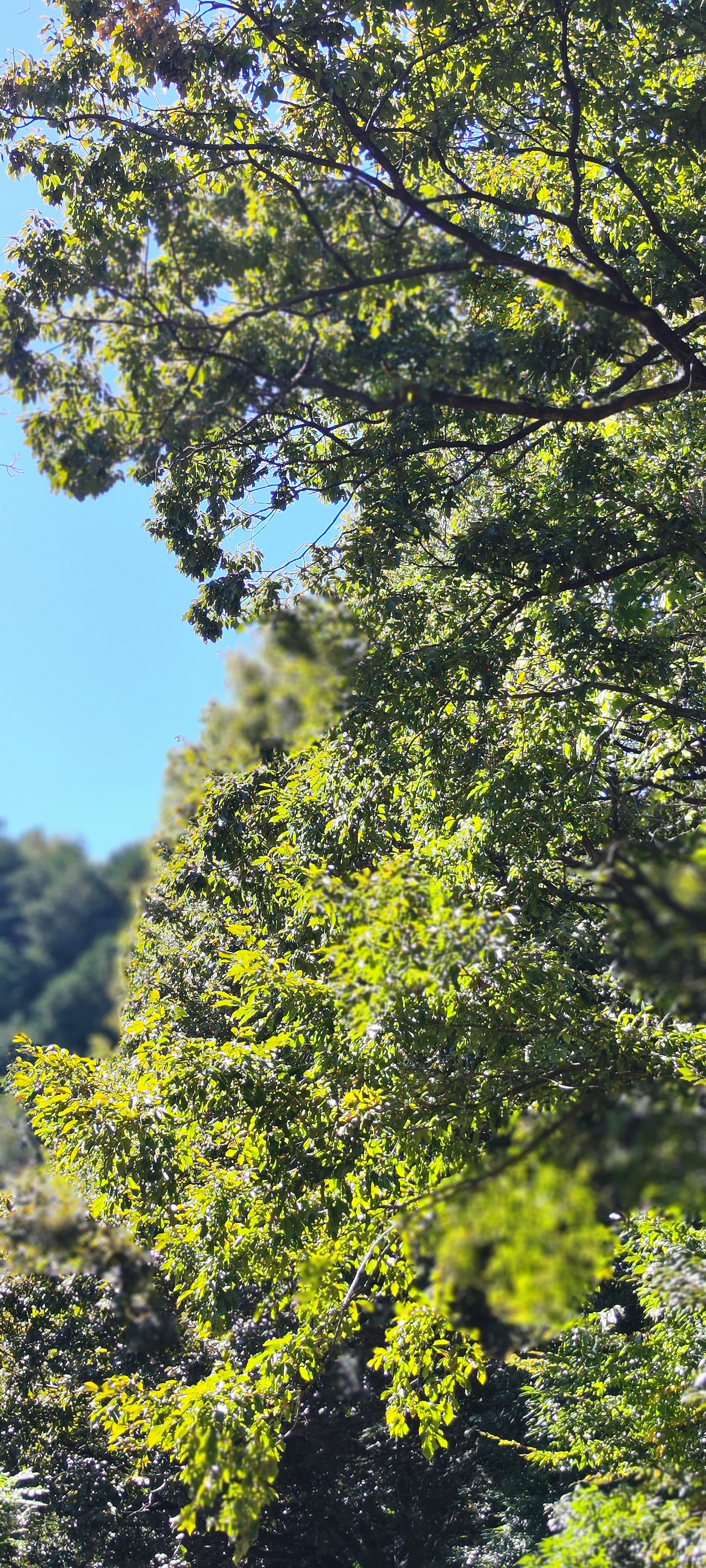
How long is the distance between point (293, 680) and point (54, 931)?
213 centimetres

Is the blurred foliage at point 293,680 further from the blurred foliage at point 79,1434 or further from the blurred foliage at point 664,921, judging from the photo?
the blurred foliage at point 79,1434

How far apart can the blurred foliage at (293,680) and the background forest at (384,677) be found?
3 cm

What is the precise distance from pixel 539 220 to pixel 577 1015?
5.03 metres

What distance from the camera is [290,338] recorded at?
209 inches

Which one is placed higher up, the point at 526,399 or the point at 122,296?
the point at 122,296

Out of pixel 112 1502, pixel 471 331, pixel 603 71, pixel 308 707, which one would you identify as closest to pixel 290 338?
pixel 471 331

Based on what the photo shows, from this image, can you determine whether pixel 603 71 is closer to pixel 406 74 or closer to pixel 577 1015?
pixel 406 74

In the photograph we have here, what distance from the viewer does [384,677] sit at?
20.2ft

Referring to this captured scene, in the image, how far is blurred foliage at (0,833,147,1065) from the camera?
414cm

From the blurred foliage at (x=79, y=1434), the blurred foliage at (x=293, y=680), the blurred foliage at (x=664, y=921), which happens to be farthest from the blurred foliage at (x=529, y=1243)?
the blurred foliage at (x=79, y=1434)

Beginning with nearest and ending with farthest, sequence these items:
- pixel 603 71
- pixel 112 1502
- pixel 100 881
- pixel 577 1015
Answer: pixel 100 881 → pixel 577 1015 → pixel 603 71 → pixel 112 1502

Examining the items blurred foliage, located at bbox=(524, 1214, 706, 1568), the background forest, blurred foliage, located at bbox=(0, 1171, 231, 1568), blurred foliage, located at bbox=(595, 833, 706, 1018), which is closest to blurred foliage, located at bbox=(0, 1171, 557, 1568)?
blurred foliage, located at bbox=(0, 1171, 231, 1568)

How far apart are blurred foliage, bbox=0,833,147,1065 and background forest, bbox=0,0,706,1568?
2 cm

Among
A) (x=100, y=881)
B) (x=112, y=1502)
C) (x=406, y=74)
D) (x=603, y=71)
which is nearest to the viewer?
(x=100, y=881)
